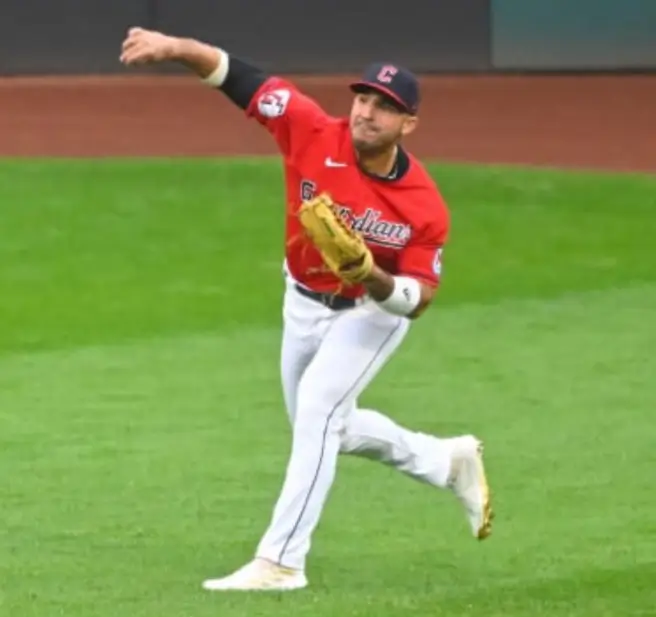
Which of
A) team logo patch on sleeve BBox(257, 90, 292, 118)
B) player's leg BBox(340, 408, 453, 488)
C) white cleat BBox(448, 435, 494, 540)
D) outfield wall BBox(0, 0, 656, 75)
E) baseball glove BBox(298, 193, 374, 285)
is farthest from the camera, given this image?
outfield wall BBox(0, 0, 656, 75)

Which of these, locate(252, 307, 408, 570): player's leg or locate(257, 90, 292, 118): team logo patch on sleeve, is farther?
locate(257, 90, 292, 118): team logo patch on sleeve

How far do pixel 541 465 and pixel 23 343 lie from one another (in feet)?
13.2

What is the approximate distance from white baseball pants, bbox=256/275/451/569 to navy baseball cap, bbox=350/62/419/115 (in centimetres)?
71

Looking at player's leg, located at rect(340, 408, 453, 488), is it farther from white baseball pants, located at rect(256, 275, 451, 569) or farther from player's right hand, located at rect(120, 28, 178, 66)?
player's right hand, located at rect(120, 28, 178, 66)

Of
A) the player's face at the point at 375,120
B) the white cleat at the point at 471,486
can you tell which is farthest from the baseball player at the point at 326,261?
the white cleat at the point at 471,486

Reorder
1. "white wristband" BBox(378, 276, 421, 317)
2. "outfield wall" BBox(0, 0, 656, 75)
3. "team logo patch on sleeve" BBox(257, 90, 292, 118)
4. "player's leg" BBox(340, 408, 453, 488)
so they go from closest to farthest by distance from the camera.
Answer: "white wristband" BBox(378, 276, 421, 317) < "team logo patch on sleeve" BBox(257, 90, 292, 118) < "player's leg" BBox(340, 408, 453, 488) < "outfield wall" BBox(0, 0, 656, 75)

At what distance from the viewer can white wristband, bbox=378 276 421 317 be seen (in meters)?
6.22

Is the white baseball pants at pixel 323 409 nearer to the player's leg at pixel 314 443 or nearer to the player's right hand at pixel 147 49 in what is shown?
the player's leg at pixel 314 443

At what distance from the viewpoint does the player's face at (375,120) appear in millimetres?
6371

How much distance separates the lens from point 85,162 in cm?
1922

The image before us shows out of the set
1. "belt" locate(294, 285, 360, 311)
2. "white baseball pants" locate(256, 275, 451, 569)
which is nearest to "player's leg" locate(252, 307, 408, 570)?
"white baseball pants" locate(256, 275, 451, 569)

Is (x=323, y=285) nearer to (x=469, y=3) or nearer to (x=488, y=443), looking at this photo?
(x=488, y=443)

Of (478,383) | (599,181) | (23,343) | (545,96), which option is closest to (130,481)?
(478,383)

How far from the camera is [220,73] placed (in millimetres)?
6621
